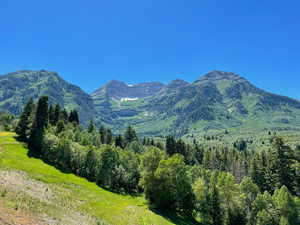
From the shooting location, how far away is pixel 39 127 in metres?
87.8

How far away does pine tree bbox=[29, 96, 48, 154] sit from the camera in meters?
83.8

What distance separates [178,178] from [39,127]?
60.5 metres

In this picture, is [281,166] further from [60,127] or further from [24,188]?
[60,127]

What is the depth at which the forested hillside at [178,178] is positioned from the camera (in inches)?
2446

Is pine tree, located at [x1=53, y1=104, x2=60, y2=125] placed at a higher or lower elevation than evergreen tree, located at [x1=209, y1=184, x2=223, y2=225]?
higher

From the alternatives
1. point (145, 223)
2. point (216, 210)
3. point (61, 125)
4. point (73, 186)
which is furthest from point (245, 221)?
point (61, 125)

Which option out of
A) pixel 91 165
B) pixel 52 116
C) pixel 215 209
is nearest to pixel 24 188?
pixel 91 165

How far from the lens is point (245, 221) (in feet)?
219

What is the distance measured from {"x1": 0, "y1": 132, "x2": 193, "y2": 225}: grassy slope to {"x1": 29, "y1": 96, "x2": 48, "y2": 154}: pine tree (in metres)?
4.61

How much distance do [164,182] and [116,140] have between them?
73.6 metres

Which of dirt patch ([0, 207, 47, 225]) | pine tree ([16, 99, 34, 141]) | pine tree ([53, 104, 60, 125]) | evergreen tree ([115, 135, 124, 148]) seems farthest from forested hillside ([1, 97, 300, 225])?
dirt patch ([0, 207, 47, 225])

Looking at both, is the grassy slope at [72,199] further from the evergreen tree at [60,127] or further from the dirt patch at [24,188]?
the evergreen tree at [60,127]

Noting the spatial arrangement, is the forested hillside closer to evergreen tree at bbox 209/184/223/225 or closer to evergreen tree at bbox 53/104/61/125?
evergreen tree at bbox 209/184/223/225

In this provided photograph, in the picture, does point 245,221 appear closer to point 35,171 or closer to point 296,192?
point 296,192
